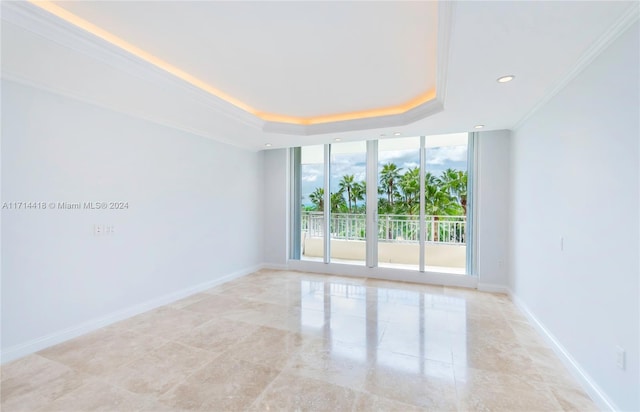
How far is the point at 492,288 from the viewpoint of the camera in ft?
14.3

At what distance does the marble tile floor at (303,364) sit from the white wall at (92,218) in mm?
309

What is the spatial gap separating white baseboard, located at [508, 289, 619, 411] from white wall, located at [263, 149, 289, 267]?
416 centimetres

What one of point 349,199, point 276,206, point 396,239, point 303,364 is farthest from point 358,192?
point 303,364

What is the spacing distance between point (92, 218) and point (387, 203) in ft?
14.6

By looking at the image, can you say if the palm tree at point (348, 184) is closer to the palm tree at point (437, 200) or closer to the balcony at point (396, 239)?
the balcony at point (396, 239)

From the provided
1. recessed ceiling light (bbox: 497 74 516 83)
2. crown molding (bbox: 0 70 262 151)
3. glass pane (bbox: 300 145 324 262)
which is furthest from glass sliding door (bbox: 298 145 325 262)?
recessed ceiling light (bbox: 497 74 516 83)

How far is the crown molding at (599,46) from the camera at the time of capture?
156 cm

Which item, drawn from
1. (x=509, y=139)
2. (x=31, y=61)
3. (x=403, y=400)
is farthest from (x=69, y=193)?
(x=509, y=139)

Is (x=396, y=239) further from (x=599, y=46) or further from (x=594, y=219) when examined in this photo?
(x=599, y=46)

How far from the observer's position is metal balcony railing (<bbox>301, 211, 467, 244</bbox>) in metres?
5.37

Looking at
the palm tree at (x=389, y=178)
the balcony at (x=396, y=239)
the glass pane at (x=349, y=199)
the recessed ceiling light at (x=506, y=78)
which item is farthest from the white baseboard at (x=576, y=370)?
the glass pane at (x=349, y=199)

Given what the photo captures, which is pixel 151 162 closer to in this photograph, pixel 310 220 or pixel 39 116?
pixel 39 116

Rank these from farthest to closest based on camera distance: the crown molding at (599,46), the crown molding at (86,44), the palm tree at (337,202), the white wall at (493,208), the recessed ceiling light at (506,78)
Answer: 1. the palm tree at (337,202)
2. the white wall at (493,208)
3. the recessed ceiling light at (506,78)
4. the crown molding at (86,44)
5. the crown molding at (599,46)

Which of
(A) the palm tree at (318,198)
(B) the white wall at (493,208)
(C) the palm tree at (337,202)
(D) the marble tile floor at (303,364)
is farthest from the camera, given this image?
(A) the palm tree at (318,198)
